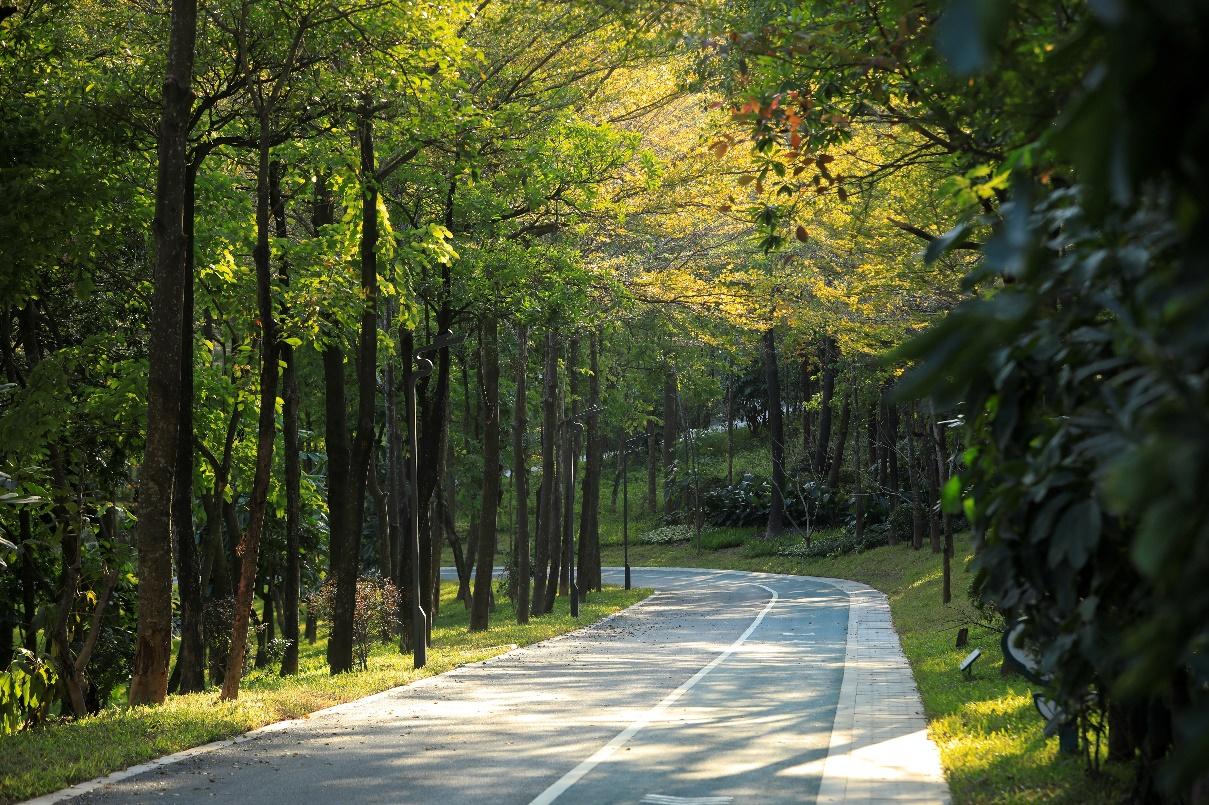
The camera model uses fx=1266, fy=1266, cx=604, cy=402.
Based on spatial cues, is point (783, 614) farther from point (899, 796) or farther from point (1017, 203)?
point (1017, 203)

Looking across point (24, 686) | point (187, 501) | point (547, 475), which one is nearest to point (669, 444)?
point (547, 475)

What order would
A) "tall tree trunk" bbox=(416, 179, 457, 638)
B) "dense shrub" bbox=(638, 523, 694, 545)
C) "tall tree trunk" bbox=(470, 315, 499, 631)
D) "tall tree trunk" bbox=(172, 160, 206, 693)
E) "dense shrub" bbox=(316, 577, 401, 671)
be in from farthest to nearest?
"dense shrub" bbox=(638, 523, 694, 545) < "tall tree trunk" bbox=(470, 315, 499, 631) < "tall tree trunk" bbox=(416, 179, 457, 638) < "dense shrub" bbox=(316, 577, 401, 671) < "tall tree trunk" bbox=(172, 160, 206, 693)

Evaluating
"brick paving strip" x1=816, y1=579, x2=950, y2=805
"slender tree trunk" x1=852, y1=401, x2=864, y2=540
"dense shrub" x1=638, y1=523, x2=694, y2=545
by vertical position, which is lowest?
"brick paving strip" x1=816, y1=579, x2=950, y2=805

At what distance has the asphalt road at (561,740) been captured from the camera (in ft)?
30.8

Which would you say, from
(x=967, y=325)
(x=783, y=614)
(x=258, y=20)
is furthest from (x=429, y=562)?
(x=967, y=325)

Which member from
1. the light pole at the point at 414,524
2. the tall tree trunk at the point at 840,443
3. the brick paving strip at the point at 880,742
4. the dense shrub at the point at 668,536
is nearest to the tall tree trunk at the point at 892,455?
the tall tree trunk at the point at 840,443

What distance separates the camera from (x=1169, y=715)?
6.65 meters

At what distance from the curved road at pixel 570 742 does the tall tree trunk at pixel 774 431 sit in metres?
32.1

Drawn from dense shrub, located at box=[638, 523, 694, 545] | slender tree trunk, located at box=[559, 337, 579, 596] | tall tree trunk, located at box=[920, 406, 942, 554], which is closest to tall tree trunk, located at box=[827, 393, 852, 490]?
tall tree trunk, located at box=[920, 406, 942, 554]

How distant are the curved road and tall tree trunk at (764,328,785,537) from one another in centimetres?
3209

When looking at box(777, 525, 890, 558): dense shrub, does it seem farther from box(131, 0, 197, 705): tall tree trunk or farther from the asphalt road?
box(131, 0, 197, 705): tall tree trunk

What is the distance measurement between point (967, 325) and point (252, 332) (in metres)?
17.0

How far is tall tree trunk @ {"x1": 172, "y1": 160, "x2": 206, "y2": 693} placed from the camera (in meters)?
16.3

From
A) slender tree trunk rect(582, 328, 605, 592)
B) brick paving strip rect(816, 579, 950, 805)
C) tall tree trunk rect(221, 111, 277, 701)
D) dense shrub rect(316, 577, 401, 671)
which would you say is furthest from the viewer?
slender tree trunk rect(582, 328, 605, 592)
